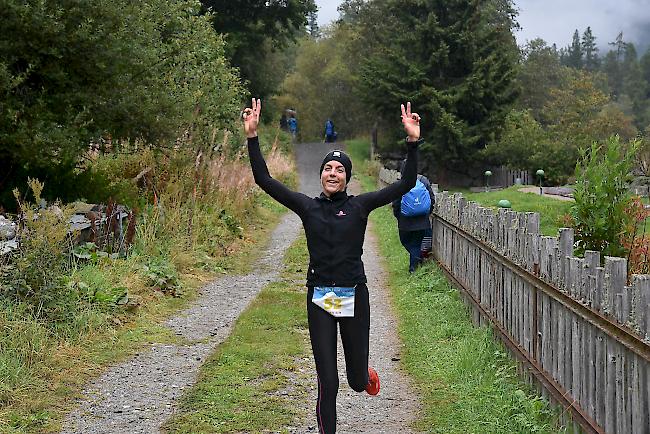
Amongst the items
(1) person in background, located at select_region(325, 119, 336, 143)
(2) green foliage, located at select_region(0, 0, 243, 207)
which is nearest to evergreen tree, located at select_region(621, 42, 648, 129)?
(1) person in background, located at select_region(325, 119, 336, 143)

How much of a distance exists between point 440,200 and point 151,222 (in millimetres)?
4208

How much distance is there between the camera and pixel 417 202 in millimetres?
11148

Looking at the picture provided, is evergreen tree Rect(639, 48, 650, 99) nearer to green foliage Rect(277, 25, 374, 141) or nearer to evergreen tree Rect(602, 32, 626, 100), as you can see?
evergreen tree Rect(602, 32, 626, 100)

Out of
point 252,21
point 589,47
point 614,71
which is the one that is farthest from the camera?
point 589,47

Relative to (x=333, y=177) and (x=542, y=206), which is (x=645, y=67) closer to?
(x=542, y=206)

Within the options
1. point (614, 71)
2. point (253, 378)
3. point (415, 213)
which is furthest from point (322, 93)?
point (614, 71)

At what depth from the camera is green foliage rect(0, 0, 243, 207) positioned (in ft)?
33.5

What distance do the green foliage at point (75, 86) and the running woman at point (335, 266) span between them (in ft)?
19.7

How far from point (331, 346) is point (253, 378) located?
2023 mm

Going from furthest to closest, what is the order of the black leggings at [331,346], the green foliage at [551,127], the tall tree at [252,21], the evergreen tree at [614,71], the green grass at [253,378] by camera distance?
the evergreen tree at [614,71] < the tall tree at [252,21] < the green foliage at [551,127] < the green grass at [253,378] < the black leggings at [331,346]

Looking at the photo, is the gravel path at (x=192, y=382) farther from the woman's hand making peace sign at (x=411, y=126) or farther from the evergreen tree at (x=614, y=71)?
the evergreen tree at (x=614, y=71)

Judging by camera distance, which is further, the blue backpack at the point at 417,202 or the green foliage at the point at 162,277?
the blue backpack at the point at 417,202

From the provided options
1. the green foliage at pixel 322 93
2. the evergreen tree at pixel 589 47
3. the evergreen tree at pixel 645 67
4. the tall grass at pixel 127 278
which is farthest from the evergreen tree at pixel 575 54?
the tall grass at pixel 127 278

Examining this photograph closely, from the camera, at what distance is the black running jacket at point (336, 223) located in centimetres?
499
